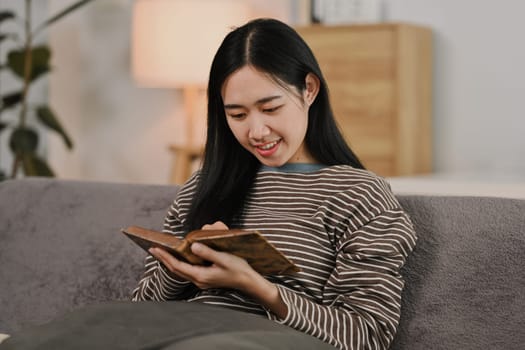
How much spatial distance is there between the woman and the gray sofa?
8cm

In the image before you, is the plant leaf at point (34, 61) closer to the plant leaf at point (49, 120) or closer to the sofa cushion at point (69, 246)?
the plant leaf at point (49, 120)

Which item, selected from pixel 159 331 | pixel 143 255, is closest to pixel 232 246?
pixel 159 331

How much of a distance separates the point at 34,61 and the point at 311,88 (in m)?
3.11

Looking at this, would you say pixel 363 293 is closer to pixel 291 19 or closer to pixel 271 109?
pixel 271 109

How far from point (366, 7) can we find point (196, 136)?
1.22m

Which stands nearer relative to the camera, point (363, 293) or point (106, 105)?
point (363, 293)

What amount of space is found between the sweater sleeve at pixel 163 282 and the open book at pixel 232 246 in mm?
190

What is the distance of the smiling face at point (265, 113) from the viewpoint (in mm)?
1764

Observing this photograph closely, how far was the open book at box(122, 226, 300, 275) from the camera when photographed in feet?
4.82

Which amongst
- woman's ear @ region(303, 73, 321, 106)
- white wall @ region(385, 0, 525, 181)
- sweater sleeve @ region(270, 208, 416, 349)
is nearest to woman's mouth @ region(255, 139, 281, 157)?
woman's ear @ region(303, 73, 321, 106)

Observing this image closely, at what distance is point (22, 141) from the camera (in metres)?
4.67

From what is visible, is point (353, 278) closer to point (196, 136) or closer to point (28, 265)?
point (28, 265)

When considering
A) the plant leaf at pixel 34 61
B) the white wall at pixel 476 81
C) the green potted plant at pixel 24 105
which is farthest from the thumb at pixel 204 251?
the plant leaf at pixel 34 61

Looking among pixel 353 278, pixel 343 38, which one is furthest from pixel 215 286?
pixel 343 38
